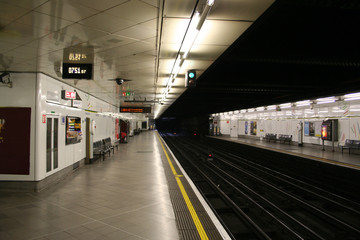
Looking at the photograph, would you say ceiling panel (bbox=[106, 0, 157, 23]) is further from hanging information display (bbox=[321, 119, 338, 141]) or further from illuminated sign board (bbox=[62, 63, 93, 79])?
hanging information display (bbox=[321, 119, 338, 141])

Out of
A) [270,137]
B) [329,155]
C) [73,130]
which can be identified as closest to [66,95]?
[73,130]

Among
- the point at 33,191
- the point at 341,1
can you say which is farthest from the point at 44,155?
the point at 341,1

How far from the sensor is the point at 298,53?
A: 26.4 ft

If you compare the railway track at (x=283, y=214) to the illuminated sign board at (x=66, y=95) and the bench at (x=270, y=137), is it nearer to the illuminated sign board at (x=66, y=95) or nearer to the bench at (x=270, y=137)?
the illuminated sign board at (x=66, y=95)

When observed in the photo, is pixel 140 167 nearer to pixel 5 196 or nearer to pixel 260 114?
pixel 5 196

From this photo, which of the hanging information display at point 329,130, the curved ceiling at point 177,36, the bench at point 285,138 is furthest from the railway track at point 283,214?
the bench at point 285,138

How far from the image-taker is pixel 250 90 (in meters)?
14.0

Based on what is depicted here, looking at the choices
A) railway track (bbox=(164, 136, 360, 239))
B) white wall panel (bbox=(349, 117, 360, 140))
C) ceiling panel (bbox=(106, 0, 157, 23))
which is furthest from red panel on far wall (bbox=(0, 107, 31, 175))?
white wall panel (bbox=(349, 117, 360, 140))

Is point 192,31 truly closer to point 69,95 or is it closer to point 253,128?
point 69,95

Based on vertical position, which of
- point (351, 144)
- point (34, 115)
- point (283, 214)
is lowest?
point (283, 214)

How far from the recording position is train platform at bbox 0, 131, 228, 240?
3.72 metres

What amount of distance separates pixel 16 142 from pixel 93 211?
10.8 ft

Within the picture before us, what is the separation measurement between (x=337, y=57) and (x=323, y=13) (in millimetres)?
3332

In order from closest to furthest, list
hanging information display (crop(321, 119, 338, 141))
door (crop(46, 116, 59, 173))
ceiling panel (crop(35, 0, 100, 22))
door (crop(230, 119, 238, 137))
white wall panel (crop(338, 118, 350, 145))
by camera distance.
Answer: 1. ceiling panel (crop(35, 0, 100, 22))
2. door (crop(46, 116, 59, 173))
3. white wall panel (crop(338, 118, 350, 145))
4. hanging information display (crop(321, 119, 338, 141))
5. door (crop(230, 119, 238, 137))
